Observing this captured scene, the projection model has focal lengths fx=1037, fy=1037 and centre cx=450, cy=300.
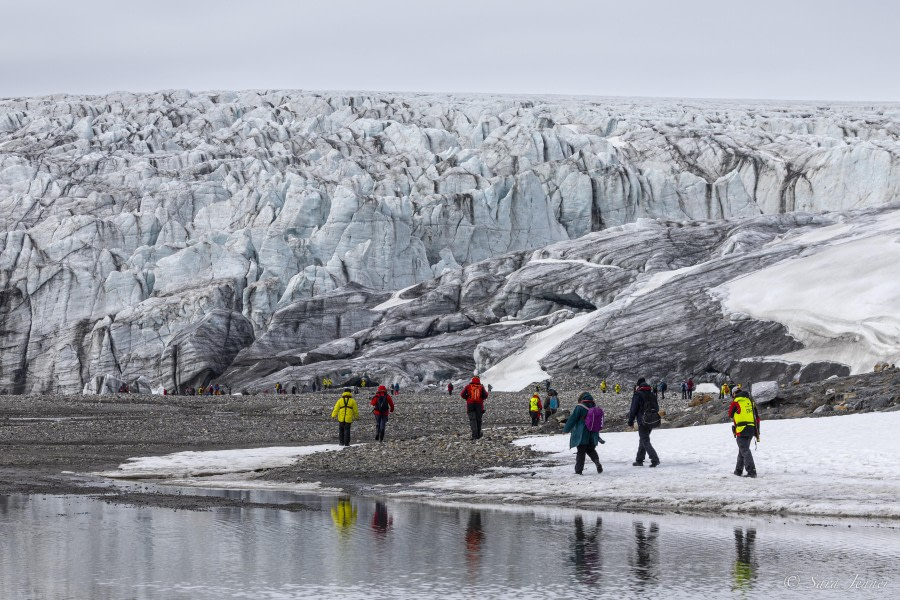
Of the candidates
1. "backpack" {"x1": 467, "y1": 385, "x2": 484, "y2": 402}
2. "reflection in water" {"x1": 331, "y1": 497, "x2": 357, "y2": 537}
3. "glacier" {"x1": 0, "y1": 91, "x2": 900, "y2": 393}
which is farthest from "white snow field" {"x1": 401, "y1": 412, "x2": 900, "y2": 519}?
"glacier" {"x1": 0, "y1": 91, "x2": 900, "y2": 393}

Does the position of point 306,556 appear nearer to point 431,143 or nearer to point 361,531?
point 361,531

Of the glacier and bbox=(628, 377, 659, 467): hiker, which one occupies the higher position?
the glacier

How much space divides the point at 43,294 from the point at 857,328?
59.7m

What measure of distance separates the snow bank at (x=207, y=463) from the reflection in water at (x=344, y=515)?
496 centimetres

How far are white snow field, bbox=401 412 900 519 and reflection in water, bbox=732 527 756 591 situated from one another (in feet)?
5.88

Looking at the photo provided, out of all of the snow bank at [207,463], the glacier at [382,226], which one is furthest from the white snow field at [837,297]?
the snow bank at [207,463]

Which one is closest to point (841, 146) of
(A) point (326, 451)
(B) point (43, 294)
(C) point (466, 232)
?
(C) point (466, 232)

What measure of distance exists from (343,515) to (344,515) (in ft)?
0.04

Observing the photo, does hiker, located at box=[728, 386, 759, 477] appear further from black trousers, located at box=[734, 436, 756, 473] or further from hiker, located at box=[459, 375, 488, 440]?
hiker, located at box=[459, 375, 488, 440]

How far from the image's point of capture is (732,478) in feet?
51.5

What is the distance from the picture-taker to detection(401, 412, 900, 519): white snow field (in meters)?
13.9

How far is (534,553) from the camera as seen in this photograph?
10.7m

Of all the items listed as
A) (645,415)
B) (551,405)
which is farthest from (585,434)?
(551,405)

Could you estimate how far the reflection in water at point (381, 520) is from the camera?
483 inches
